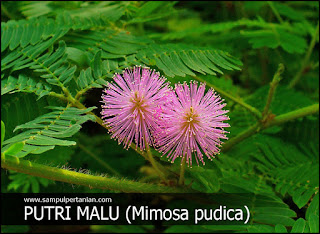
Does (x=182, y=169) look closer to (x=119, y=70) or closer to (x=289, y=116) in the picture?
(x=119, y=70)

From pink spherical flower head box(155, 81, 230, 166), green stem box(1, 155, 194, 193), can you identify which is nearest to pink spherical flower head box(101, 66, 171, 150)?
pink spherical flower head box(155, 81, 230, 166)

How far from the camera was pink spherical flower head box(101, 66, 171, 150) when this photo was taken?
1.03 m

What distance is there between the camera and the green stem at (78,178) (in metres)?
0.97

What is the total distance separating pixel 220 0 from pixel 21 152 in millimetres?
2235

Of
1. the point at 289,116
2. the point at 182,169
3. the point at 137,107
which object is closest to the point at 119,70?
the point at 137,107

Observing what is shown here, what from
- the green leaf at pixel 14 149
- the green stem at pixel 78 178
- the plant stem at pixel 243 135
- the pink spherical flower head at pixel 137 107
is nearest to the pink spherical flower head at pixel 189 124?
the pink spherical flower head at pixel 137 107

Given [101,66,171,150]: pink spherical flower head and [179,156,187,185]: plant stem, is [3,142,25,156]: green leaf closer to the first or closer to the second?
[101,66,171,150]: pink spherical flower head

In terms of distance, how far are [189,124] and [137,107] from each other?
14cm

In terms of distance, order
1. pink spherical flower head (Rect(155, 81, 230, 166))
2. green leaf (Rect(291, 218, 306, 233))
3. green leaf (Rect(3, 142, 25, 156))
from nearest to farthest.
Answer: green leaf (Rect(3, 142, 25, 156))
pink spherical flower head (Rect(155, 81, 230, 166))
green leaf (Rect(291, 218, 306, 233))

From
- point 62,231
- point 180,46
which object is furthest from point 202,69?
point 62,231

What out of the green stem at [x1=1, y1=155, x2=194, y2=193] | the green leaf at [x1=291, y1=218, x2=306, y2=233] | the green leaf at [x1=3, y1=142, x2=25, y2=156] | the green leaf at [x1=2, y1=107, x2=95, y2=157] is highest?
the green leaf at [x1=2, y1=107, x2=95, y2=157]

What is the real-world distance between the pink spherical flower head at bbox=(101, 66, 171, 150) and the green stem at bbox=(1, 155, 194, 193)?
0.14m

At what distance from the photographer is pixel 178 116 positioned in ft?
3.33

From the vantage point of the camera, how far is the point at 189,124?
3.34 feet
